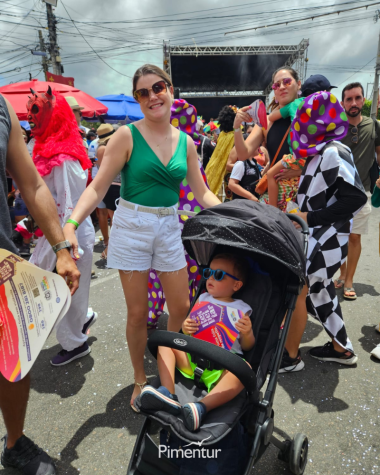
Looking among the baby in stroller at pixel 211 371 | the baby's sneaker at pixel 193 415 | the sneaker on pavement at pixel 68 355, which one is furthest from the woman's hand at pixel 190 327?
the sneaker on pavement at pixel 68 355

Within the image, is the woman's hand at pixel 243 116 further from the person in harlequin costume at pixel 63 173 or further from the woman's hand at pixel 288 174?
the person in harlequin costume at pixel 63 173

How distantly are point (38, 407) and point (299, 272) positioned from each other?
2.07 meters

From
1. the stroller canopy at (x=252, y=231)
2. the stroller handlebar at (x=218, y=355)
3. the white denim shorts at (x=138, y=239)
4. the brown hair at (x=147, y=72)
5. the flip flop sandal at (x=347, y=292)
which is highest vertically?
the brown hair at (x=147, y=72)

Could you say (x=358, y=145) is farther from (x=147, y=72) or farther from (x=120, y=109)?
(x=120, y=109)

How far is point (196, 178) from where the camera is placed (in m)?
2.40

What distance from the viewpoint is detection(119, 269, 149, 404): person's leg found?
2154 millimetres

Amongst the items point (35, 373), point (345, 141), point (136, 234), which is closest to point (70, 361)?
point (35, 373)

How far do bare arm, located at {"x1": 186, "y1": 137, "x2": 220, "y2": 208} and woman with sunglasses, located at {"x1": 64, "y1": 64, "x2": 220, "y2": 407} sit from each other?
0.22 feet

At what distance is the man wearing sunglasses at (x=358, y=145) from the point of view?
379 cm

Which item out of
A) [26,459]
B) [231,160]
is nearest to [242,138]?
[231,160]

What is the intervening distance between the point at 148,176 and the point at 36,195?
0.64 metres

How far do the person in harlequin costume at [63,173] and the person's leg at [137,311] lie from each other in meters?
0.74

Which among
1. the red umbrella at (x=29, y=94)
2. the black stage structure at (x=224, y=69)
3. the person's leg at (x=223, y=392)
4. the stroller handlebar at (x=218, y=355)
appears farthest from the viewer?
the black stage structure at (x=224, y=69)

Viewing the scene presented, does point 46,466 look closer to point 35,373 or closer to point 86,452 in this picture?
point 86,452
